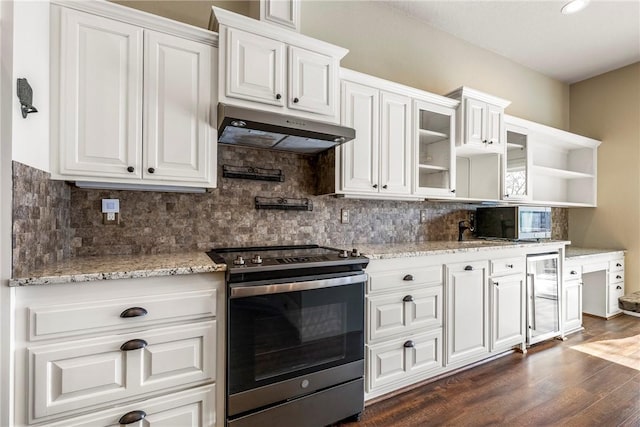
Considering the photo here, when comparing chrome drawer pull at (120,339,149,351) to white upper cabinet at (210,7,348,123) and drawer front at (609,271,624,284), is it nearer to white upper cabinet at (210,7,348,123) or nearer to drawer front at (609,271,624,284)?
white upper cabinet at (210,7,348,123)

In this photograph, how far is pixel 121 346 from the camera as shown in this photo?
137 centimetres

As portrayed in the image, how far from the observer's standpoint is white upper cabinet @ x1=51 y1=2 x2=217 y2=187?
1.53m

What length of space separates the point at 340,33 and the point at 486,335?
2.78m

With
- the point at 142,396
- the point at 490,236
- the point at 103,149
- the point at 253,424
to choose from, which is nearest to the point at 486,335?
the point at 490,236

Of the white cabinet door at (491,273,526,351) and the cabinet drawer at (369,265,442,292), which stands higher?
the cabinet drawer at (369,265,442,292)

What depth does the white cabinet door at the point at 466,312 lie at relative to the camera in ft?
7.76

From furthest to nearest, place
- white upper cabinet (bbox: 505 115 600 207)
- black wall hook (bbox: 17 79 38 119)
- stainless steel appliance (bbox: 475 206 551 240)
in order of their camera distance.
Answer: white upper cabinet (bbox: 505 115 600 207)
stainless steel appliance (bbox: 475 206 551 240)
black wall hook (bbox: 17 79 38 119)

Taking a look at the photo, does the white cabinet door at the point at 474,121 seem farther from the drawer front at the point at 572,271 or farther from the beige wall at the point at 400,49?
the drawer front at the point at 572,271

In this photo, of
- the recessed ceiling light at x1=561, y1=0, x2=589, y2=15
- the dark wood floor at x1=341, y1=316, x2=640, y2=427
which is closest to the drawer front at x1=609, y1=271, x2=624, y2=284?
the dark wood floor at x1=341, y1=316, x2=640, y2=427

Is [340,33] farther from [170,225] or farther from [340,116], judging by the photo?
[170,225]

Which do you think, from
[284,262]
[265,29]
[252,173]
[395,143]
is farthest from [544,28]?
[284,262]

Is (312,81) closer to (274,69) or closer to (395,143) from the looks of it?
(274,69)

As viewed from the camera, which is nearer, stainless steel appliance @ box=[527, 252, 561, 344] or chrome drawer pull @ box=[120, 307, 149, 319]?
chrome drawer pull @ box=[120, 307, 149, 319]

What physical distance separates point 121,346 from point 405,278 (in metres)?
1.63
